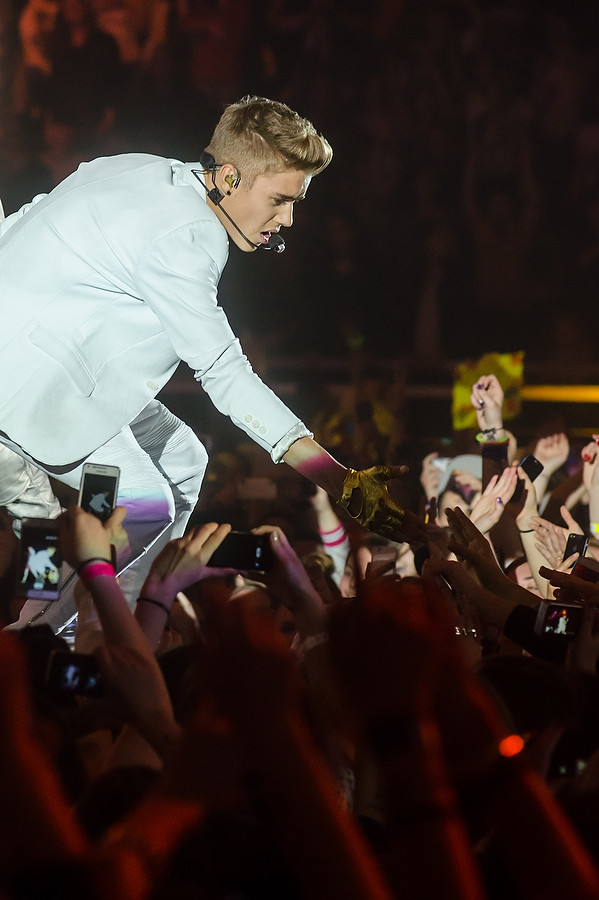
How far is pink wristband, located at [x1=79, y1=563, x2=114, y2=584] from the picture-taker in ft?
4.16

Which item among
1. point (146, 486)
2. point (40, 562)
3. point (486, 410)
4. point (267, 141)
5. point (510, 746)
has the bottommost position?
point (510, 746)

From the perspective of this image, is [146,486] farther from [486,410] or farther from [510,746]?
[486,410]

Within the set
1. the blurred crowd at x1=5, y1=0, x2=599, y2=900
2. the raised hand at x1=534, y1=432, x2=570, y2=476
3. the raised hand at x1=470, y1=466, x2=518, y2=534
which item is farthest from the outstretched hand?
the raised hand at x1=534, y1=432, x2=570, y2=476

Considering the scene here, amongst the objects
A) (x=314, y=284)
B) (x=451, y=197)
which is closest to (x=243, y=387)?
(x=314, y=284)

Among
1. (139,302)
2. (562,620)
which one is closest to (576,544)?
(562,620)

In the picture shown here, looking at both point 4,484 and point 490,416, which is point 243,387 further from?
point 490,416

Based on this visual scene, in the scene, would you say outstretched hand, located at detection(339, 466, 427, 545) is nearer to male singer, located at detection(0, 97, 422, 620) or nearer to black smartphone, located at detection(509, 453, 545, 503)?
male singer, located at detection(0, 97, 422, 620)

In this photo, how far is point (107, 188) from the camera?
2088mm

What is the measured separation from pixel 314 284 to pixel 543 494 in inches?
94.8

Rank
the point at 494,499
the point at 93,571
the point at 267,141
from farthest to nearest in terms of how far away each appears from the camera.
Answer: the point at 494,499 < the point at 267,141 < the point at 93,571

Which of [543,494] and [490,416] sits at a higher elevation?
[490,416]

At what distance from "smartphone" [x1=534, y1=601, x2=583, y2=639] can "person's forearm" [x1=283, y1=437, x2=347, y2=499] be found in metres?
0.54

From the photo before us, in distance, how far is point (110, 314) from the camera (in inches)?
82.3

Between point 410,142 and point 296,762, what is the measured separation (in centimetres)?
599
